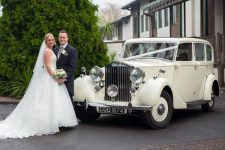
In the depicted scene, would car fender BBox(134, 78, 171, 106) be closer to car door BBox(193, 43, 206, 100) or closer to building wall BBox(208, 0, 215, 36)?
car door BBox(193, 43, 206, 100)

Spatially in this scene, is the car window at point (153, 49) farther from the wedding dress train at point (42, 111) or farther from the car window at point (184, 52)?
the wedding dress train at point (42, 111)

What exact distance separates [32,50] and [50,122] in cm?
594

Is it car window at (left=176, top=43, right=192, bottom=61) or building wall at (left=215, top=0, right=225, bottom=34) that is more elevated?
building wall at (left=215, top=0, right=225, bottom=34)

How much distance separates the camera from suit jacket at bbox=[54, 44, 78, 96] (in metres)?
10.2

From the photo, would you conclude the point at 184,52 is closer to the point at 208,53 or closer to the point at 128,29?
the point at 208,53

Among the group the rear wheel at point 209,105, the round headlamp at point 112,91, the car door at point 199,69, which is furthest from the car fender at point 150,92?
the rear wheel at point 209,105

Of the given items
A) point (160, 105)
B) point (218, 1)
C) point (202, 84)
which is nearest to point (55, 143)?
point (160, 105)

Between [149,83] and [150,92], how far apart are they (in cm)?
28

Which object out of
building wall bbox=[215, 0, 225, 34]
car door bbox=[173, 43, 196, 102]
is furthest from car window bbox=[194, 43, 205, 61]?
building wall bbox=[215, 0, 225, 34]

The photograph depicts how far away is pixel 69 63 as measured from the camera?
10242 mm

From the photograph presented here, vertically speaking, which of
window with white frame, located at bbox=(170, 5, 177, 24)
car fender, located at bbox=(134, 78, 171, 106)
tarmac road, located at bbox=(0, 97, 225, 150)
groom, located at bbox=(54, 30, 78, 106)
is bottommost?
tarmac road, located at bbox=(0, 97, 225, 150)

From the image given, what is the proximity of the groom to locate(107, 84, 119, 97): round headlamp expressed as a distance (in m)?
0.78

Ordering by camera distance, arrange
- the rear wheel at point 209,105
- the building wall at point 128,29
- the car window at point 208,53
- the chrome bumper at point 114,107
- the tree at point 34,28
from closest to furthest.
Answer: the chrome bumper at point 114,107 → the rear wheel at point 209,105 → the car window at point 208,53 → the tree at point 34,28 → the building wall at point 128,29

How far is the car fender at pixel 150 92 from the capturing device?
984 centimetres
